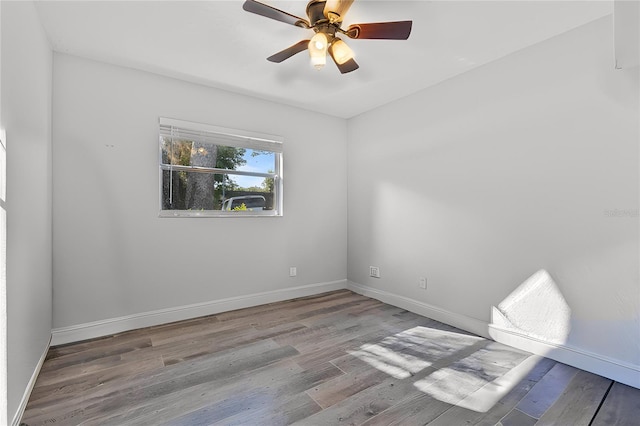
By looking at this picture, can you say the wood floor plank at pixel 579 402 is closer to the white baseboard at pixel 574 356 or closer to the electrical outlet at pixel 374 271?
the white baseboard at pixel 574 356

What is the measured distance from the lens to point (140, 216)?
2877mm

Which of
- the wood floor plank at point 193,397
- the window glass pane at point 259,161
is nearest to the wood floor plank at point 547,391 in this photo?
the wood floor plank at point 193,397

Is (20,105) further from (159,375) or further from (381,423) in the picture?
(381,423)

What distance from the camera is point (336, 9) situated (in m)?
1.79

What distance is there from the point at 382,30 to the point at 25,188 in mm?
2370

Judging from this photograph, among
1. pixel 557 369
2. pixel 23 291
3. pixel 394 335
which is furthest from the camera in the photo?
pixel 394 335

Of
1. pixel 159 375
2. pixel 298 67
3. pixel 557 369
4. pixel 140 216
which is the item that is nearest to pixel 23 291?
pixel 159 375

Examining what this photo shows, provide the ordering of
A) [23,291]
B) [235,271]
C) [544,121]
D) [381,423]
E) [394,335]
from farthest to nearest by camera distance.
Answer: [235,271] < [394,335] < [544,121] < [23,291] < [381,423]

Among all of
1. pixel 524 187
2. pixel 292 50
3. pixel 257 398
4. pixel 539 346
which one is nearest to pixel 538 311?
pixel 539 346

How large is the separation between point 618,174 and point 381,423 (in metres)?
2.24

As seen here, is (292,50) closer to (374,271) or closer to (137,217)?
(137,217)

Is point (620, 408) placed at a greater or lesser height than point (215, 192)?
lesser

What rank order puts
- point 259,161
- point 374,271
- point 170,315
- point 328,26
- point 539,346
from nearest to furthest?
point 328,26 → point 539,346 → point 170,315 → point 259,161 → point 374,271

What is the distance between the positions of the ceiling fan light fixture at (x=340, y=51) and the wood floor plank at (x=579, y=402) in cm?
253
